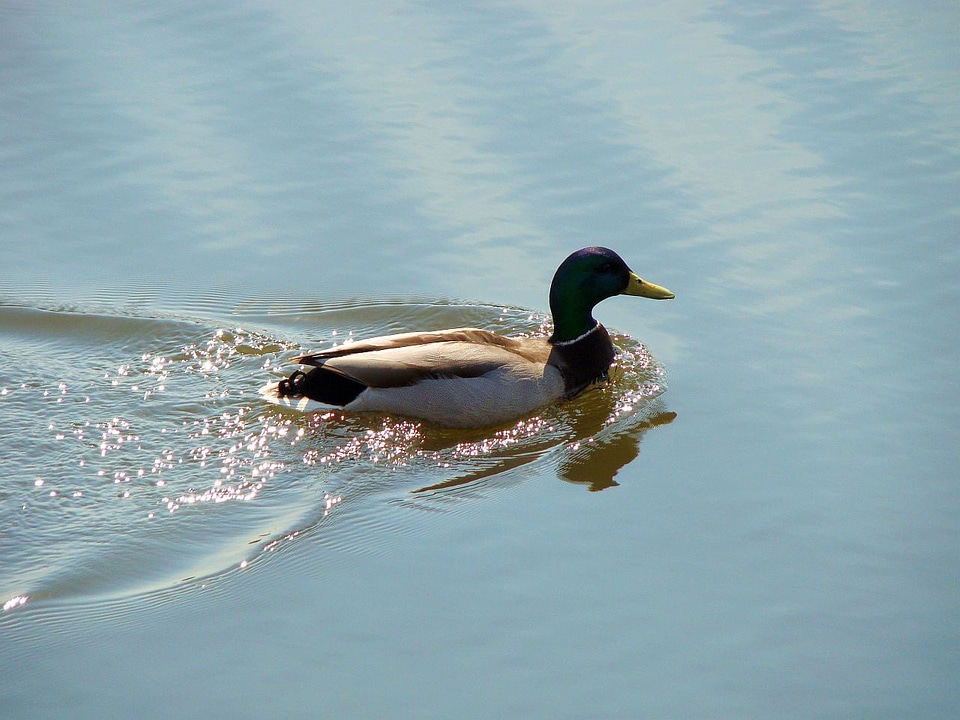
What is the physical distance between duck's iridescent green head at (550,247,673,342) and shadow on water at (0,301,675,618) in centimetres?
38

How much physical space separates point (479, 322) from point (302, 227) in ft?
5.54

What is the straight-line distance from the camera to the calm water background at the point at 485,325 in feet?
17.4

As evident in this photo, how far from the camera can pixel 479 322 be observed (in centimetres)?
846

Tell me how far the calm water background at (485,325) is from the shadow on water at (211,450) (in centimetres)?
3

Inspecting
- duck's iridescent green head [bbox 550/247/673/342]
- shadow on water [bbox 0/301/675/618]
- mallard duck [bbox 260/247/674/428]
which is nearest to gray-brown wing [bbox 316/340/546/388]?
mallard duck [bbox 260/247/674/428]

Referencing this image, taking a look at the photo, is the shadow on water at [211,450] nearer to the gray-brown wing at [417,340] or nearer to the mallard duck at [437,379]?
the mallard duck at [437,379]

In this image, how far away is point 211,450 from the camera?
700cm

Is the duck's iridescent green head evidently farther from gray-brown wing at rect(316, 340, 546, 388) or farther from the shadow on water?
gray-brown wing at rect(316, 340, 546, 388)

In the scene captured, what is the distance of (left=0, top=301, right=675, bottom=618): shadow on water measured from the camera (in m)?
6.03

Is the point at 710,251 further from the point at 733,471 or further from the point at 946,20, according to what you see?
the point at 946,20

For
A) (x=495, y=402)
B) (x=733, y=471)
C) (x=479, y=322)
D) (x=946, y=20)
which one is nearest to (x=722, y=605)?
(x=733, y=471)

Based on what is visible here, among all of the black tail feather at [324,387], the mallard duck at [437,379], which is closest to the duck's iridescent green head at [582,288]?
the mallard duck at [437,379]

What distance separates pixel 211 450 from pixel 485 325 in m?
2.22

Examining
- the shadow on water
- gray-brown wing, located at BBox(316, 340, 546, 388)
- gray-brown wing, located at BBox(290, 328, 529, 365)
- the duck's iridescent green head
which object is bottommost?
the shadow on water
